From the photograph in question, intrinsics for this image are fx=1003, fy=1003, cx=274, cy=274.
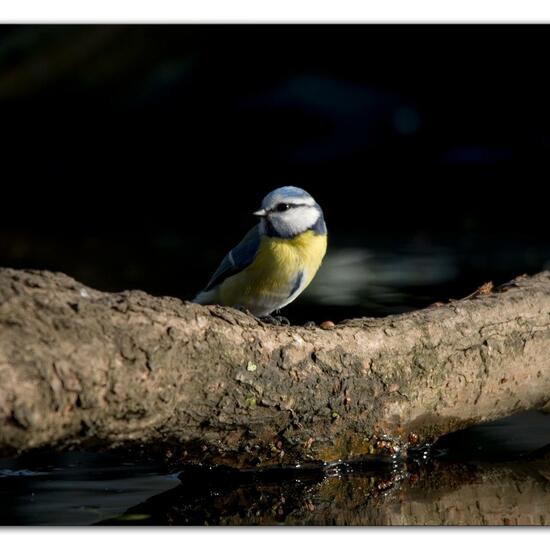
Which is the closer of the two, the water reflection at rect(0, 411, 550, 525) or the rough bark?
the rough bark

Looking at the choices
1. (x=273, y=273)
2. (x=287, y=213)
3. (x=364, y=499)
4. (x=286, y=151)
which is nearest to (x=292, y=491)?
(x=364, y=499)

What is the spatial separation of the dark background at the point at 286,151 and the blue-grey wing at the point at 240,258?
83 centimetres

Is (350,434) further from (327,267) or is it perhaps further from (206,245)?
(206,245)

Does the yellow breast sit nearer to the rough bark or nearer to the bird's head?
the bird's head

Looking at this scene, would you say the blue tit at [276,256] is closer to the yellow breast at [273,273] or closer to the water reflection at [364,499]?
the yellow breast at [273,273]

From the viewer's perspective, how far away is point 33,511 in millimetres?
2291

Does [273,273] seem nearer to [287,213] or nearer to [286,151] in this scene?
[287,213]

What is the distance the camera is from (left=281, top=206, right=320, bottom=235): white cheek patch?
301cm

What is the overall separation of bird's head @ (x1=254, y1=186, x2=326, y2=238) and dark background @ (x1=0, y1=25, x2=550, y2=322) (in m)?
0.76

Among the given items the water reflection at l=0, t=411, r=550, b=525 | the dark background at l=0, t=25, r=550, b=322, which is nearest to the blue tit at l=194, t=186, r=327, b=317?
the water reflection at l=0, t=411, r=550, b=525

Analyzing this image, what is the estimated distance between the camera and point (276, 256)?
2977mm

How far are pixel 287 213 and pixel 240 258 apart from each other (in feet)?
0.64
